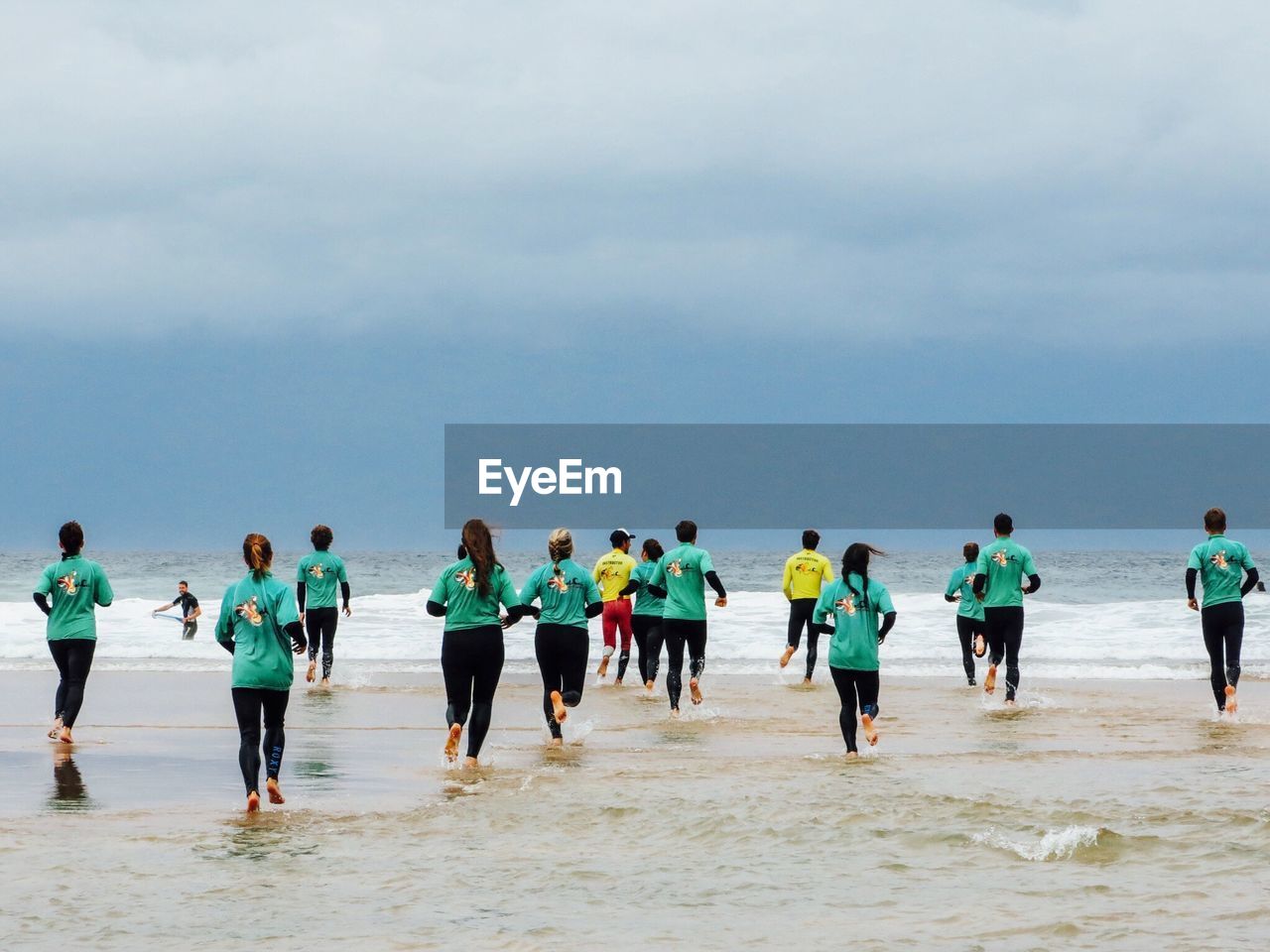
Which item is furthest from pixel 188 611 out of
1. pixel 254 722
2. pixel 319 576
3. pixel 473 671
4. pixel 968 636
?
pixel 254 722

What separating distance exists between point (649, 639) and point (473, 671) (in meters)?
5.74

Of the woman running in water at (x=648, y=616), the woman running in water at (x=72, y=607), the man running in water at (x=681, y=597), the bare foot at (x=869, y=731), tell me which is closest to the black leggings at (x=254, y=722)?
the woman running in water at (x=72, y=607)

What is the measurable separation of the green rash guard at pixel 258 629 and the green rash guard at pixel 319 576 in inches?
341

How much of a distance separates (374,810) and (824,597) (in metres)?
3.87

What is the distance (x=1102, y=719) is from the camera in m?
15.4

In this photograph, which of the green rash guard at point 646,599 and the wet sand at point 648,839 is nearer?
the wet sand at point 648,839

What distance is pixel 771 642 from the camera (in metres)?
28.3

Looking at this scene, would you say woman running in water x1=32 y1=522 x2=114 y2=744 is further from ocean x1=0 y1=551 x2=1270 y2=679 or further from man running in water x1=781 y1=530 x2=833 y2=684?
ocean x1=0 y1=551 x2=1270 y2=679

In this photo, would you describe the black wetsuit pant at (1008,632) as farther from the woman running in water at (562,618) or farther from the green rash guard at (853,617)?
Result: the woman running in water at (562,618)

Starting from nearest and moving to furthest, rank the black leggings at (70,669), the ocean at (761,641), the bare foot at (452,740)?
the bare foot at (452,740) → the black leggings at (70,669) → the ocean at (761,641)

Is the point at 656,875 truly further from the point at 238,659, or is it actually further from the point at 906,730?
the point at 906,730

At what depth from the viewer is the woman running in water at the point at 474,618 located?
10.6 metres

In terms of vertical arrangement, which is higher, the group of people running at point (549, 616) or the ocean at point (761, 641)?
the group of people running at point (549, 616)

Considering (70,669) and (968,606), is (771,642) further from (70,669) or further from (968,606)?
(70,669)
